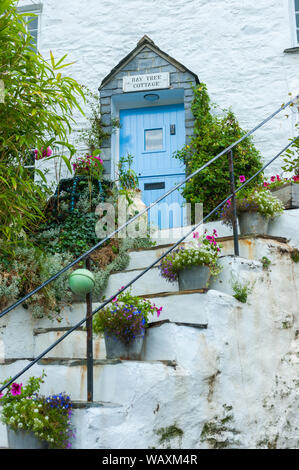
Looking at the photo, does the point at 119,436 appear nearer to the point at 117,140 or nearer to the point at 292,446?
the point at 292,446

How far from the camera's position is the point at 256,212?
4840mm

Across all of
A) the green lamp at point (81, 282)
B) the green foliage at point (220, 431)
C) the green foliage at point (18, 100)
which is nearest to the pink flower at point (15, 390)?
the green lamp at point (81, 282)

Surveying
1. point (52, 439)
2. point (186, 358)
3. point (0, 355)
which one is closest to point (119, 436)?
point (52, 439)

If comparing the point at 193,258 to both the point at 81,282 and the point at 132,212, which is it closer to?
the point at 81,282

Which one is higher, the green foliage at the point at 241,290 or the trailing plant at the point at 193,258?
the trailing plant at the point at 193,258

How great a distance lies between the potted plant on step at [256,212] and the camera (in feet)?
15.9

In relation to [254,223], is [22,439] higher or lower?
lower

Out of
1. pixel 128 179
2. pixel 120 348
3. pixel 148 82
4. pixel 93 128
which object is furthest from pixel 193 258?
pixel 148 82

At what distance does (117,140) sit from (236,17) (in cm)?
245

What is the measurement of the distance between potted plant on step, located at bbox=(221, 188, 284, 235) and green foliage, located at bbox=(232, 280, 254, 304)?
76 centimetres

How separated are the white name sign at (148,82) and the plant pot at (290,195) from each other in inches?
116

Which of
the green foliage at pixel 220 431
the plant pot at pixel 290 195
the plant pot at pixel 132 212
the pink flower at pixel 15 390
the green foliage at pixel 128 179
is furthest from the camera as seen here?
the green foliage at pixel 128 179

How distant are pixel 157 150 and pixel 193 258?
3.88 m

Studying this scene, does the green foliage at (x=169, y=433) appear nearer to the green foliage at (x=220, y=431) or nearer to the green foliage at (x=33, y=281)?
the green foliage at (x=220, y=431)
